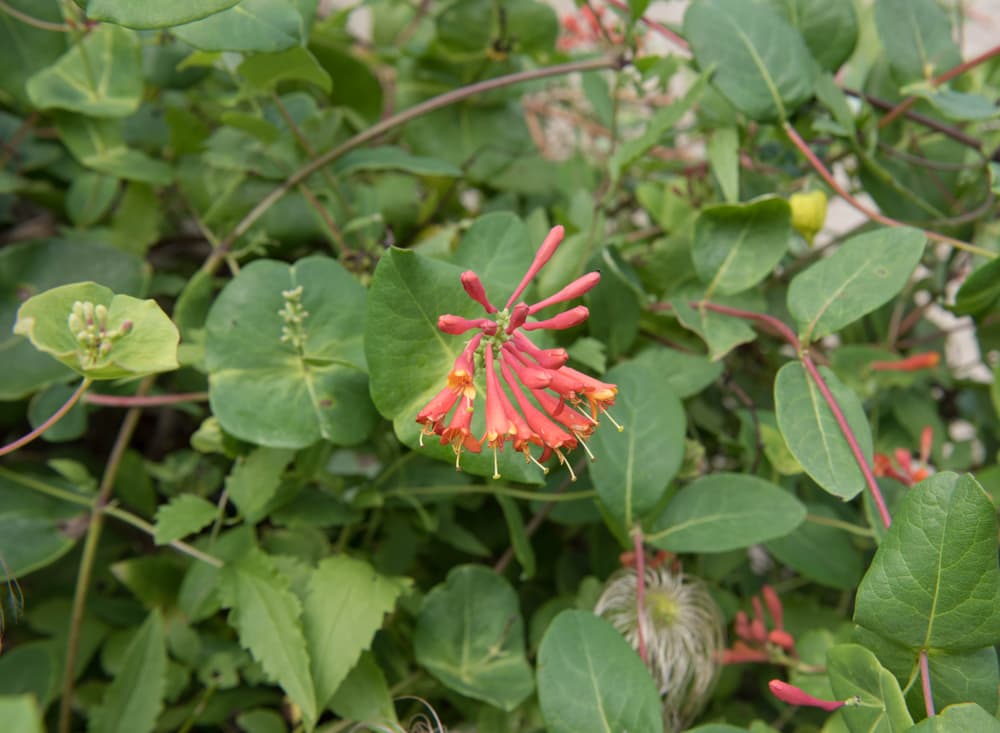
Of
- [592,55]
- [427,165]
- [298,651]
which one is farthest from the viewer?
[592,55]

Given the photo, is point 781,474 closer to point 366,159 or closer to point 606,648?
point 606,648

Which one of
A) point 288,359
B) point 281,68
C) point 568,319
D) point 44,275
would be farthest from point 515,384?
point 44,275

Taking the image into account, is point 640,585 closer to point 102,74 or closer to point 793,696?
point 793,696

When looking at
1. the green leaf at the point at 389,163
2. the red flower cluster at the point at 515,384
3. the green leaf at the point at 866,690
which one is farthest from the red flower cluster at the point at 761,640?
the green leaf at the point at 389,163

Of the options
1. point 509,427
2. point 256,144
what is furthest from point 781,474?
point 256,144

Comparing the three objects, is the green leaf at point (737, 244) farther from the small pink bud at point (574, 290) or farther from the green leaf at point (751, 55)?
the small pink bud at point (574, 290)

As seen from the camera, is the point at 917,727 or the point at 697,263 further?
the point at 697,263
